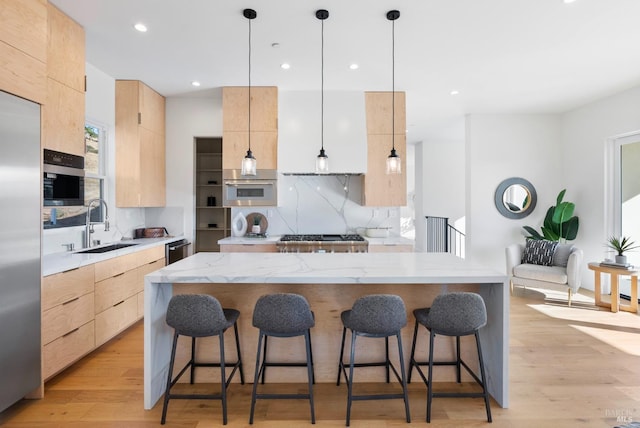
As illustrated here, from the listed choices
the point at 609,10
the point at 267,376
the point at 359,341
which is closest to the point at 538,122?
the point at 609,10

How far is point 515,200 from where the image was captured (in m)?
5.79

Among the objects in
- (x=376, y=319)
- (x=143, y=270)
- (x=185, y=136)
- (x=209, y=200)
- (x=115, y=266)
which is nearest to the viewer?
(x=376, y=319)

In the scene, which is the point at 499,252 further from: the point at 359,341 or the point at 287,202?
the point at 359,341

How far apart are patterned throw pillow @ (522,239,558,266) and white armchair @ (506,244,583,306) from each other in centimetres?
6

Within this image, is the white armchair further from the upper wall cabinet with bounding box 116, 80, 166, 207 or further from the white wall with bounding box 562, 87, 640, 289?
the upper wall cabinet with bounding box 116, 80, 166, 207

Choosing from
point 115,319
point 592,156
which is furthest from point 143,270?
point 592,156

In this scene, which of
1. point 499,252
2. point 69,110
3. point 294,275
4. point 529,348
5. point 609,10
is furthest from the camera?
point 499,252

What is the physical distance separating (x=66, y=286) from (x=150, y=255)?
1.31m

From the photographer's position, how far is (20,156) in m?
2.16

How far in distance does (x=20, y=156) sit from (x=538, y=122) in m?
6.69

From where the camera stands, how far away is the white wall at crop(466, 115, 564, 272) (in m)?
5.74

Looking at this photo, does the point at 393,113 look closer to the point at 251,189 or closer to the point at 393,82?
the point at 393,82

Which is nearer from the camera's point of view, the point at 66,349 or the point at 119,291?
the point at 66,349

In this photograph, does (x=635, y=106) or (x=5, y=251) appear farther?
(x=635, y=106)
